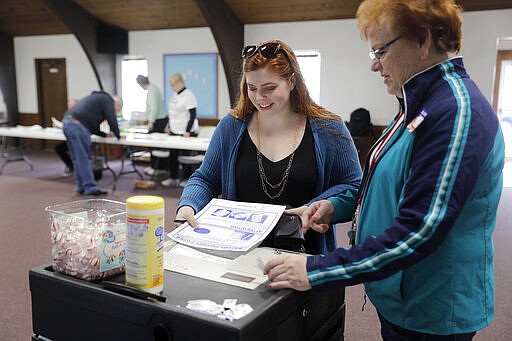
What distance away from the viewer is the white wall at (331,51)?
651 centimetres

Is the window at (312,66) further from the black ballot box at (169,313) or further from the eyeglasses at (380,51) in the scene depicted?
the black ballot box at (169,313)

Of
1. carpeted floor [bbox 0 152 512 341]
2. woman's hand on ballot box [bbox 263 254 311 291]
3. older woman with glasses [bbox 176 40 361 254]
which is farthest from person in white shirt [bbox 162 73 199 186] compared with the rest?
woman's hand on ballot box [bbox 263 254 311 291]

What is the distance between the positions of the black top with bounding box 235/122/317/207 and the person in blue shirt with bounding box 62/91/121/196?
4.56m

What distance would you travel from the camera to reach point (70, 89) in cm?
946

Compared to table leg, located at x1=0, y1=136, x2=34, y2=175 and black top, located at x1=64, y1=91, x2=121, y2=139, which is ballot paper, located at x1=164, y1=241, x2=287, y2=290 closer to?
black top, located at x1=64, y1=91, x2=121, y2=139

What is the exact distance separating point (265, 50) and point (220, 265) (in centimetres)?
71

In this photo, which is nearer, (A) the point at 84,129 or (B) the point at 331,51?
(A) the point at 84,129

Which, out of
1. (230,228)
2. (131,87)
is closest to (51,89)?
(131,87)

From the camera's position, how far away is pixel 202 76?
813 cm

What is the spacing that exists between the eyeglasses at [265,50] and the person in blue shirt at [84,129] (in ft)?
15.3

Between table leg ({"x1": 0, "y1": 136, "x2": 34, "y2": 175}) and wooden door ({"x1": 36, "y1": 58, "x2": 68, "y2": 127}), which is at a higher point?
wooden door ({"x1": 36, "y1": 58, "x2": 68, "y2": 127})

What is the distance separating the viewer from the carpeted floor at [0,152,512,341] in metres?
2.59

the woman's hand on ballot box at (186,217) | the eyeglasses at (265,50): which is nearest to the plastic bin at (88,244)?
the woman's hand on ballot box at (186,217)

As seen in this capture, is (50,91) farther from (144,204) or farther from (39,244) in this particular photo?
(144,204)
